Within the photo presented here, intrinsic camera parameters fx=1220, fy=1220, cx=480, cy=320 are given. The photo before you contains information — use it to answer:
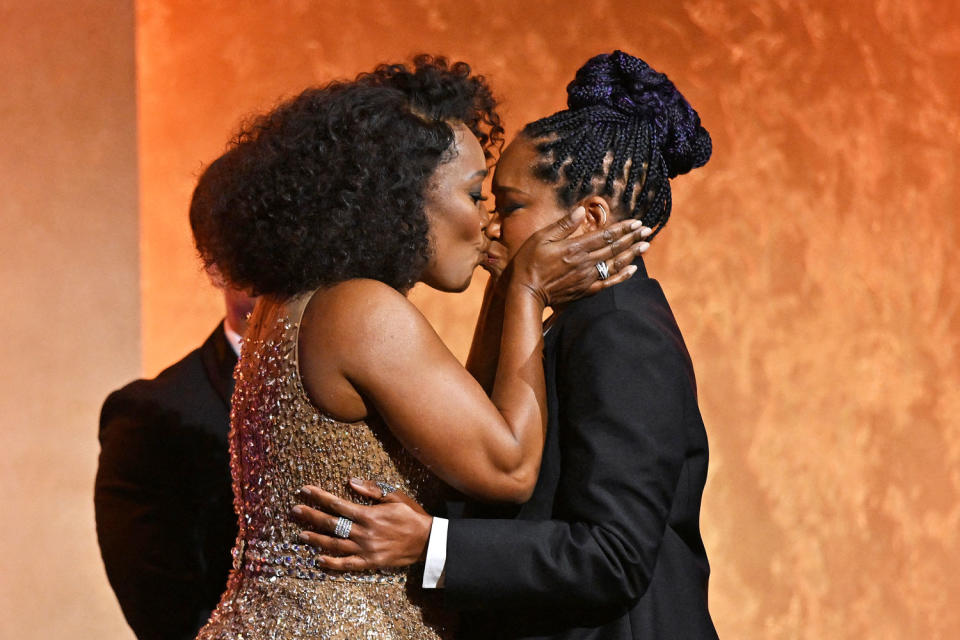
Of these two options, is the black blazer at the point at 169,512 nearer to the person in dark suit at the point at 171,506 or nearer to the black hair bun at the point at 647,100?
the person in dark suit at the point at 171,506

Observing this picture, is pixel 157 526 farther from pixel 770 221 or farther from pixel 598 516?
pixel 770 221

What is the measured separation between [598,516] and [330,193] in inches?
24.0

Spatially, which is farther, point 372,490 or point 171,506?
point 171,506

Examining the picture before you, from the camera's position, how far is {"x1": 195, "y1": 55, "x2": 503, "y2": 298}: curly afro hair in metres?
1.79

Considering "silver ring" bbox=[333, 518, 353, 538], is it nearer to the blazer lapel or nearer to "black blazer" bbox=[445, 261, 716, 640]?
"black blazer" bbox=[445, 261, 716, 640]

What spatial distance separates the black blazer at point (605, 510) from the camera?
1749 millimetres

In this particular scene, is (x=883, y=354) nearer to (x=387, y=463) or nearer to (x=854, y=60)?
(x=854, y=60)

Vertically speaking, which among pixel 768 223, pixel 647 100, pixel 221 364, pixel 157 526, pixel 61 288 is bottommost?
pixel 157 526

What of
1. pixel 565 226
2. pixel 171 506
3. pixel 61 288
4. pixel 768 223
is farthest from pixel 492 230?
pixel 61 288

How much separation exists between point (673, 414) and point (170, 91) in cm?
217

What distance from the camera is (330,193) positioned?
5.88 feet

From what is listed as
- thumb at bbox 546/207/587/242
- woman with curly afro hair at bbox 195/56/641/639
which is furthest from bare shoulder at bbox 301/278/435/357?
thumb at bbox 546/207/587/242

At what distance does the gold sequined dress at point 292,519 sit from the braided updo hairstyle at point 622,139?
513mm

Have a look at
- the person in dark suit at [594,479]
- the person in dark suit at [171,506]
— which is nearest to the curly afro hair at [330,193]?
the person in dark suit at [594,479]
